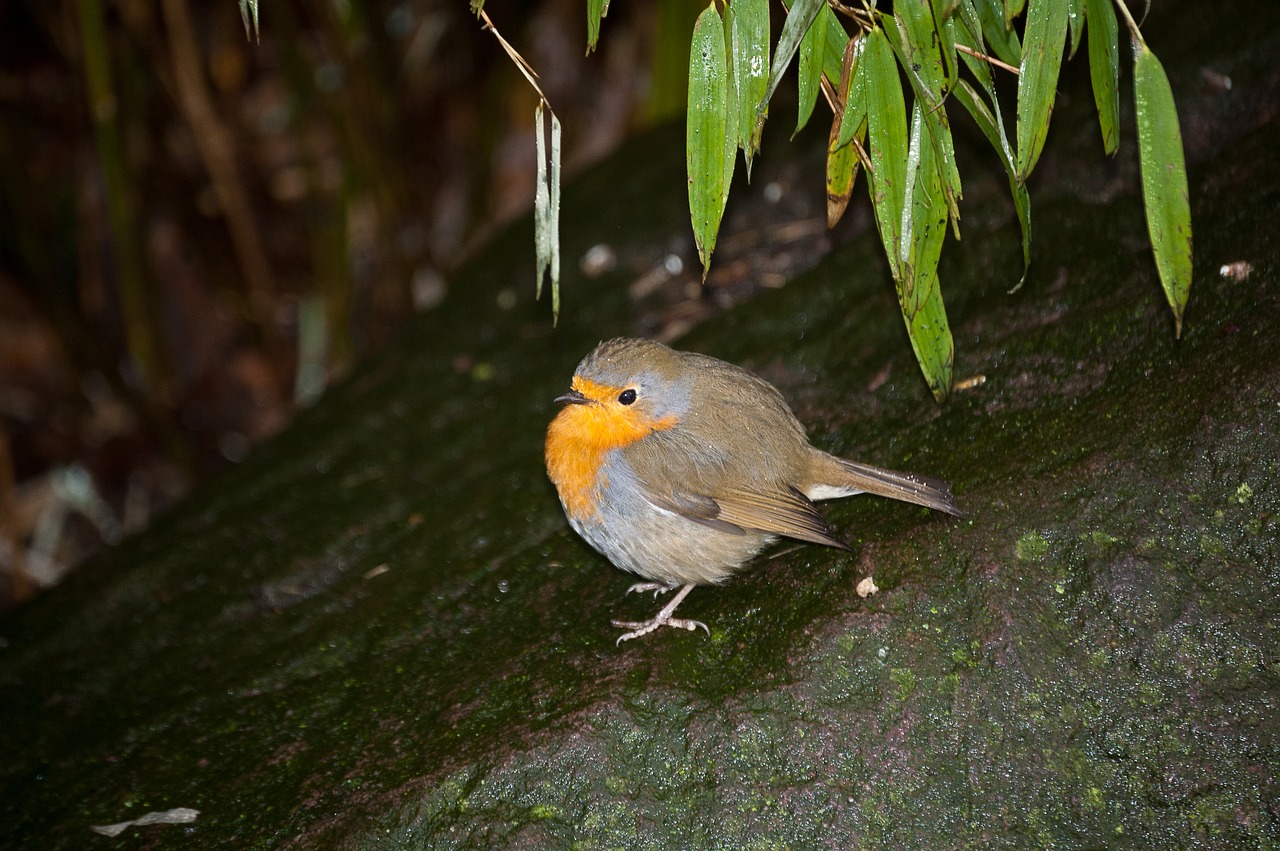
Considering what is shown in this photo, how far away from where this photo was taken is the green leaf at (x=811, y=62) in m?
2.66

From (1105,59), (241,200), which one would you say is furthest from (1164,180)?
(241,200)

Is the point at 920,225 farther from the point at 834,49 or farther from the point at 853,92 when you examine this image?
the point at 834,49

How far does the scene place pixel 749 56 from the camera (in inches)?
102

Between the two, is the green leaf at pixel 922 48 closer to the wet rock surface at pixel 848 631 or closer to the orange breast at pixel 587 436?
the wet rock surface at pixel 848 631

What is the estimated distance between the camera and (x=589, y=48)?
8.10 ft

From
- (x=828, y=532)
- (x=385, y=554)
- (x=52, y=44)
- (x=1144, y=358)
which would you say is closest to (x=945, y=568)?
(x=828, y=532)

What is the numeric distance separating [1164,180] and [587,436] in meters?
1.77

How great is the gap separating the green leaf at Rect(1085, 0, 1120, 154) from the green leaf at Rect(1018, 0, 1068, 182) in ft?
0.37

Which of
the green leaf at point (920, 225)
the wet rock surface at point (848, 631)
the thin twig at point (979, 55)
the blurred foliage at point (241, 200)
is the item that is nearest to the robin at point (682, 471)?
the wet rock surface at point (848, 631)

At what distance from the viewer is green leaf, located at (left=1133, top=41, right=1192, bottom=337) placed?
2.67 meters

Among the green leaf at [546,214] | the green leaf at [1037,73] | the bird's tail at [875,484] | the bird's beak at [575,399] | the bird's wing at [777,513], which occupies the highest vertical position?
the green leaf at [546,214]

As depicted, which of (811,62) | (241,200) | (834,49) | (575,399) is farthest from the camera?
(241,200)

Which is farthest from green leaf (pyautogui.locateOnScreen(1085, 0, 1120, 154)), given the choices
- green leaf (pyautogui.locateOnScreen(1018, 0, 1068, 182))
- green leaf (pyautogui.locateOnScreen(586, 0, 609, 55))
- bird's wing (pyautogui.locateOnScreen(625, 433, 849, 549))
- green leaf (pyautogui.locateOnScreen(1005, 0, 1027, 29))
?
bird's wing (pyautogui.locateOnScreen(625, 433, 849, 549))

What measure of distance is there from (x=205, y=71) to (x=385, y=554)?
4.66 meters
